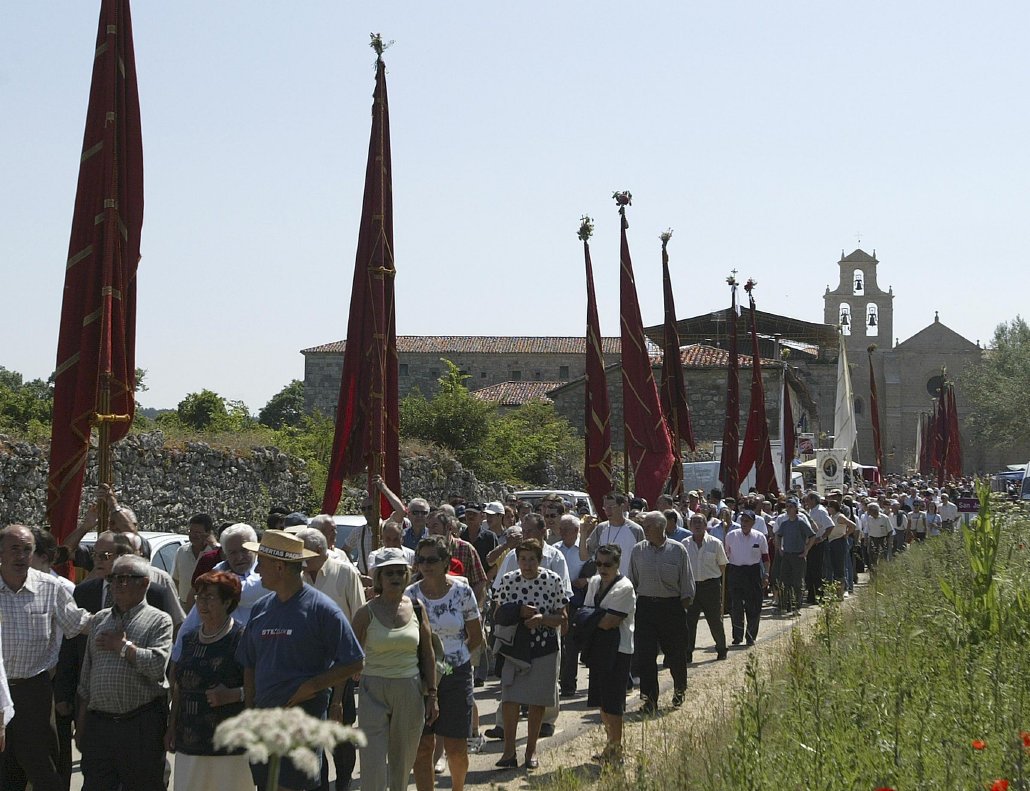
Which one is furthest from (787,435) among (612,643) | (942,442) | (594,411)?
(942,442)

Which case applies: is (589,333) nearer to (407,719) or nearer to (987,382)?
(407,719)

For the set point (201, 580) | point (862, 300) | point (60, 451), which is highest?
point (862, 300)

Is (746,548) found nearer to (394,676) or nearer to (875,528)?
(394,676)

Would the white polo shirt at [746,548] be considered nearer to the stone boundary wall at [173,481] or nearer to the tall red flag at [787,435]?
the stone boundary wall at [173,481]

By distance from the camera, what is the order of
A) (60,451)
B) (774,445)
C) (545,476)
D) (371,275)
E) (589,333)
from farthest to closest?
(545,476)
(774,445)
(589,333)
(371,275)
(60,451)

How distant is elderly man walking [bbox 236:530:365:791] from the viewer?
6426 mm

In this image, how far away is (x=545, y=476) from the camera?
41.9 metres

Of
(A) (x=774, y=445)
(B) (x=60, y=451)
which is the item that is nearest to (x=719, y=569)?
(B) (x=60, y=451)

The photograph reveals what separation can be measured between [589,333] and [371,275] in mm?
9874

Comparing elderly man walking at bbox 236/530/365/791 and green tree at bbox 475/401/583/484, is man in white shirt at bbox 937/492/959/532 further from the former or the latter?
elderly man walking at bbox 236/530/365/791

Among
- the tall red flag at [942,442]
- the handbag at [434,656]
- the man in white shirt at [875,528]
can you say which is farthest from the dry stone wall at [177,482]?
the tall red flag at [942,442]

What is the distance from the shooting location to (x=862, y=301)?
356 feet

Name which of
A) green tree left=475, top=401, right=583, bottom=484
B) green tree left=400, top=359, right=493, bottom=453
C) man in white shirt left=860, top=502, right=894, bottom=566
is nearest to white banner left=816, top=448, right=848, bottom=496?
man in white shirt left=860, top=502, right=894, bottom=566

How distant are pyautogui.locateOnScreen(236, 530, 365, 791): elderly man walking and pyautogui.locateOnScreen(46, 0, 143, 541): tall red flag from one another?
3.32m
